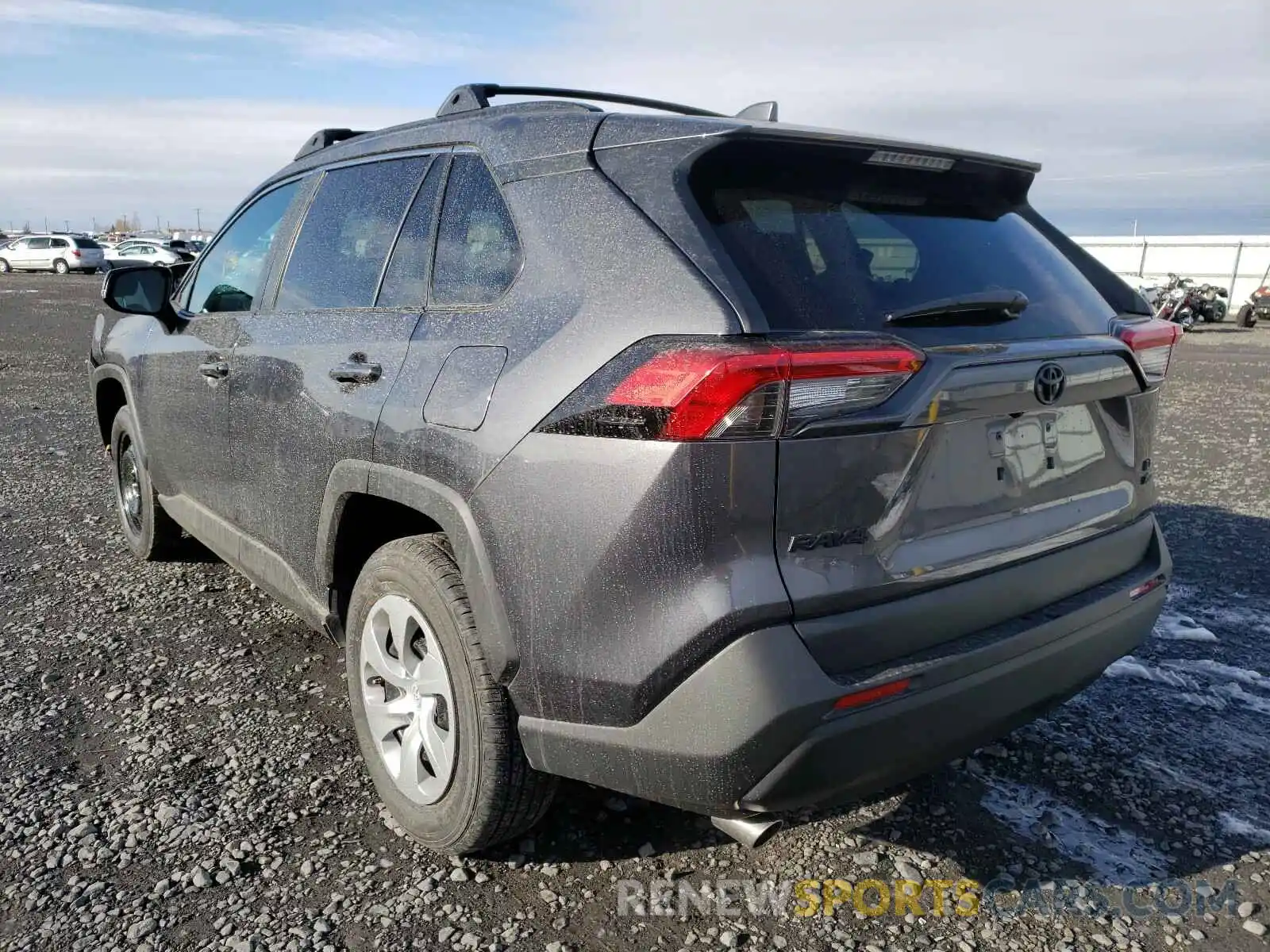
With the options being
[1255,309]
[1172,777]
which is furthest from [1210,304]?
[1172,777]

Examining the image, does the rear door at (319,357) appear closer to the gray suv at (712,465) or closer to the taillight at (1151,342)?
the gray suv at (712,465)

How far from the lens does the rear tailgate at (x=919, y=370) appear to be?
1927 mm

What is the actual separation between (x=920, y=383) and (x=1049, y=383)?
0.44m

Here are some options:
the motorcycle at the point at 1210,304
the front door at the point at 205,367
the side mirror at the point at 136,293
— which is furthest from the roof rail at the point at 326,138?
the motorcycle at the point at 1210,304

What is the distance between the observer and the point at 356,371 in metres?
2.74

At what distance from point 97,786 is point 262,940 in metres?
0.98

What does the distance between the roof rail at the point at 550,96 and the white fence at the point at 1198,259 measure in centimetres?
2771

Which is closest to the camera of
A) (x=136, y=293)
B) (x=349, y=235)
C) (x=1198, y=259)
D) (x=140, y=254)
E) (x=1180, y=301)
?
(x=349, y=235)

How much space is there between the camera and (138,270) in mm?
4082

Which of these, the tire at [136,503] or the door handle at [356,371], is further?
the tire at [136,503]

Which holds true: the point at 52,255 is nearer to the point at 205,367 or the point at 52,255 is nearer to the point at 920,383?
the point at 205,367

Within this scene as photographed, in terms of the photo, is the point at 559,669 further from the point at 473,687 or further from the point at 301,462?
the point at 301,462

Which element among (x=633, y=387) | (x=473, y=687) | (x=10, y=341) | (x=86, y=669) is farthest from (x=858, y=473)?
(x=10, y=341)

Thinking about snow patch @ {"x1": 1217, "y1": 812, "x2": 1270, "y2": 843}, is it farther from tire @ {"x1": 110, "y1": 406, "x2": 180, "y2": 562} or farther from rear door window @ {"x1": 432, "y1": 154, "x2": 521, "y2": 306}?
tire @ {"x1": 110, "y1": 406, "x2": 180, "y2": 562}
